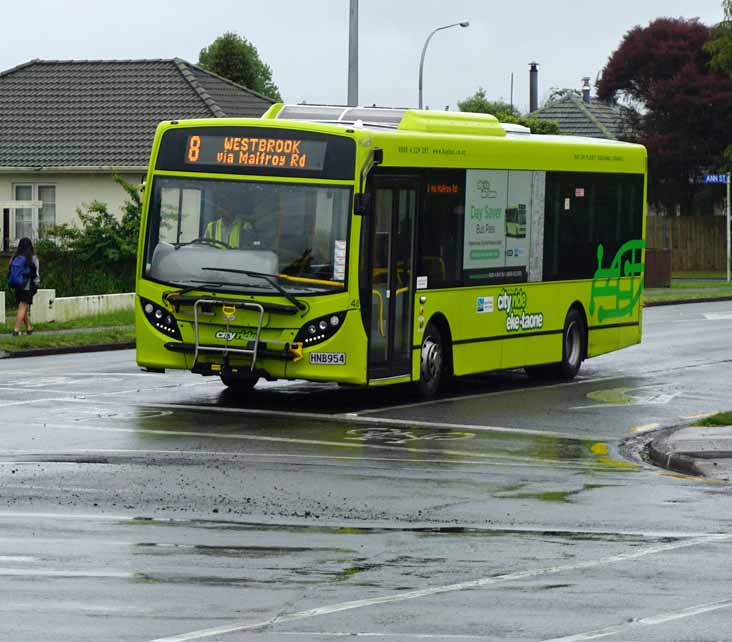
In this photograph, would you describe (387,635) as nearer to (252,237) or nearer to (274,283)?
(274,283)

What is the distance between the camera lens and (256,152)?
19.2 metres

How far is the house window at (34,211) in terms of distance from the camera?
1832 inches

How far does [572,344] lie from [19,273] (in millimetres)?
9854

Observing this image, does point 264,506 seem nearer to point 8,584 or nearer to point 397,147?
point 8,584

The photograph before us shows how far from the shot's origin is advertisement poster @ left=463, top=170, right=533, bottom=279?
2117 centimetres

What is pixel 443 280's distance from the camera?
2055 centimetres

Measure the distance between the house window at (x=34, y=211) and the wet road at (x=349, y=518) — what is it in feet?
82.5

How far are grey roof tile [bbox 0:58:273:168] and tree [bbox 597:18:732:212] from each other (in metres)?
18.2

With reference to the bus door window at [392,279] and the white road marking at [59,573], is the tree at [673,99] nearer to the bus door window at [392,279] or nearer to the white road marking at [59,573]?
the bus door window at [392,279]

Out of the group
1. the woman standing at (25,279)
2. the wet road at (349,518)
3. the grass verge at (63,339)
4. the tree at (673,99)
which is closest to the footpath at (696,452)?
the wet road at (349,518)

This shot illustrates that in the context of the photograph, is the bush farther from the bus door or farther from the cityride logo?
the bus door

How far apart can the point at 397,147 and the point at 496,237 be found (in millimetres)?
2698

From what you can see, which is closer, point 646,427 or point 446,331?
point 646,427

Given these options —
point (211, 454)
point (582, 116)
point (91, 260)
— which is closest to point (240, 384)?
point (211, 454)
